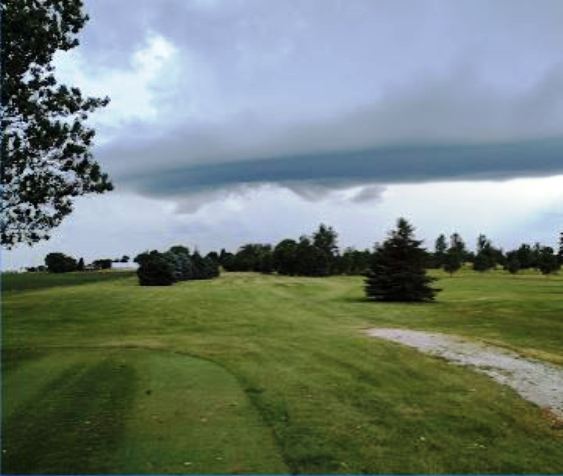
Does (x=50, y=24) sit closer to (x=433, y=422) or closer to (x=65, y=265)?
(x=433, y=422)

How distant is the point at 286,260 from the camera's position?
14000cm

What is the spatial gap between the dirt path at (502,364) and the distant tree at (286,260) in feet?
345

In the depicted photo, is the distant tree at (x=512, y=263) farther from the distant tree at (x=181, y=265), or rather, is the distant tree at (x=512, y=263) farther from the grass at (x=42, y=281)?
the grass at (x=42, y=281)

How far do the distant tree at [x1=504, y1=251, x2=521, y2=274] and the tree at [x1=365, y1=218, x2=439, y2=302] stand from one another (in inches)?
2925

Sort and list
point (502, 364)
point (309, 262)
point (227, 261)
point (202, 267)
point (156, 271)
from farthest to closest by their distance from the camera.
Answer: point (227, 261)
point (309, 262)
point (202, 267)
point (156, 271)
point (502, 364)

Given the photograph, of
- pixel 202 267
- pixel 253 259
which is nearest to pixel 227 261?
pixel 253 259

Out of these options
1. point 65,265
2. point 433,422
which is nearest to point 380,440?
point 433,422

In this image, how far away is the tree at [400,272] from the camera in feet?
197

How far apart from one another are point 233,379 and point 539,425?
676 cm

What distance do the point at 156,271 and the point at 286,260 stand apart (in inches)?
1856

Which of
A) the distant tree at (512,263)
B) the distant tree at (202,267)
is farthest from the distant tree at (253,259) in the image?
the distant tree at (512,263)

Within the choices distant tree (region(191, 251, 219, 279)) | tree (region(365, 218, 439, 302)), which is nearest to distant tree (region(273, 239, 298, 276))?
distant tree (region(191, 251, 219, 279))

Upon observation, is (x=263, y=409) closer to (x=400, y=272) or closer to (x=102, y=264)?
(x=400, y=272)

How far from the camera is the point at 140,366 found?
20.3 metres
